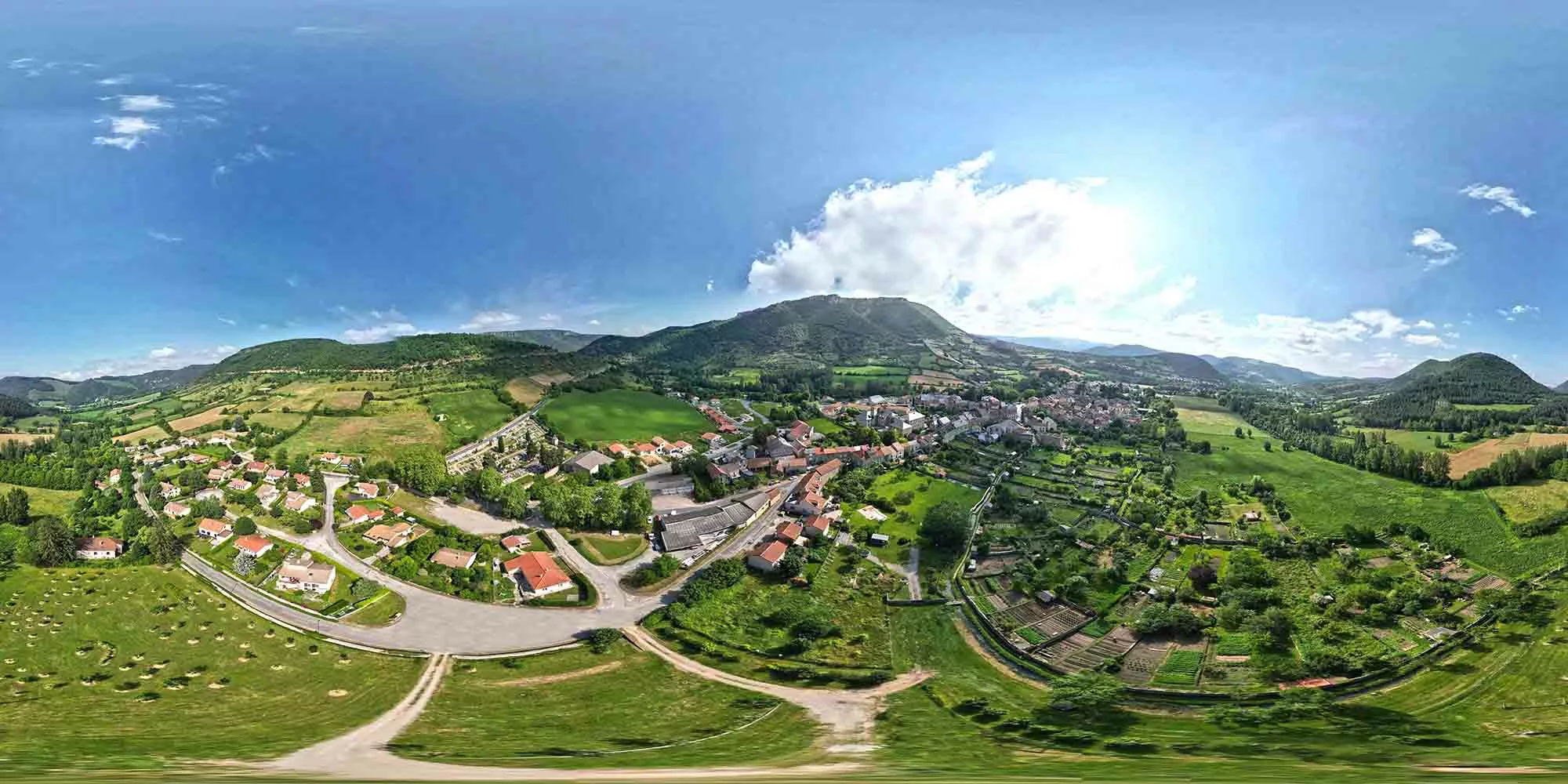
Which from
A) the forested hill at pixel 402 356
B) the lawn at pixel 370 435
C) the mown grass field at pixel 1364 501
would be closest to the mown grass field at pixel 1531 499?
the mown grass field at pixel 1364 501

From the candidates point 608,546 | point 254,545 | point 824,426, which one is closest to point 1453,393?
point 824,426

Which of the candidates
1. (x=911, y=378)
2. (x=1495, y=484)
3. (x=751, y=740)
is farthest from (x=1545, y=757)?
(x=911, y=378)

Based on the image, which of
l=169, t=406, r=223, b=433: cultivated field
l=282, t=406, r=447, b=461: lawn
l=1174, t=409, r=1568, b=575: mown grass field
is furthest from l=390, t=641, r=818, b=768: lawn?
l=169, t=406, r=223, b=433: cultivated field

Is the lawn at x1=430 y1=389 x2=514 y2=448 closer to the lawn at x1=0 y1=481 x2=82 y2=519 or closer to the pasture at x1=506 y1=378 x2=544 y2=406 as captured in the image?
the pasture at x1=506 y1=378 x2=544 y2=406

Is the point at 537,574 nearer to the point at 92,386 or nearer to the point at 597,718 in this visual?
the point at 597,718

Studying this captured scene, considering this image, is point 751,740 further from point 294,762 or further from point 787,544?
point 787,544
